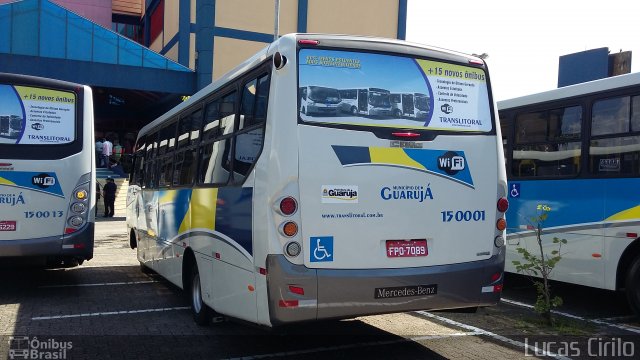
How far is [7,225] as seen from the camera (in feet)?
26.4

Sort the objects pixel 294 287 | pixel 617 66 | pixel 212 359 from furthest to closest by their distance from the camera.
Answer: pixel 617 66
pixel 212 359
pixel 294 287

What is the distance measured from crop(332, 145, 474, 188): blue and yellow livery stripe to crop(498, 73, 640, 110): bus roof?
10.8ft

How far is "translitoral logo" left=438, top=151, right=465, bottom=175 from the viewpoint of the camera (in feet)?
Result: 17.7

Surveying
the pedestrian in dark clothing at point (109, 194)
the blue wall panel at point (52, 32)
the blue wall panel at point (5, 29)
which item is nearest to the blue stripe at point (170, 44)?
the blue wall panel at point (52, 32)

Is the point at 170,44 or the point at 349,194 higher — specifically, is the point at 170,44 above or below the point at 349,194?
above

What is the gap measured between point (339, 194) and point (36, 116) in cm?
578

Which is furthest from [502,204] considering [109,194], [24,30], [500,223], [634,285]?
[24,30]

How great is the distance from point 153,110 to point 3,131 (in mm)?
34257

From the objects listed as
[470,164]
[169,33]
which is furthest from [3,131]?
Result: [169,33]

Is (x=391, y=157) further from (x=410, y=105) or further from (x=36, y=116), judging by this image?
(x=36, y=116)

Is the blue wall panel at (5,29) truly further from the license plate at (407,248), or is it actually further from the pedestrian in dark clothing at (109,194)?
the license plate at (407,248)

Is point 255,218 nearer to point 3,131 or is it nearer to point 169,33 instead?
point 3,131

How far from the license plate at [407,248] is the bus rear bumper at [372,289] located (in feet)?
0.46

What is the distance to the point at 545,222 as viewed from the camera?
839 centimetres
